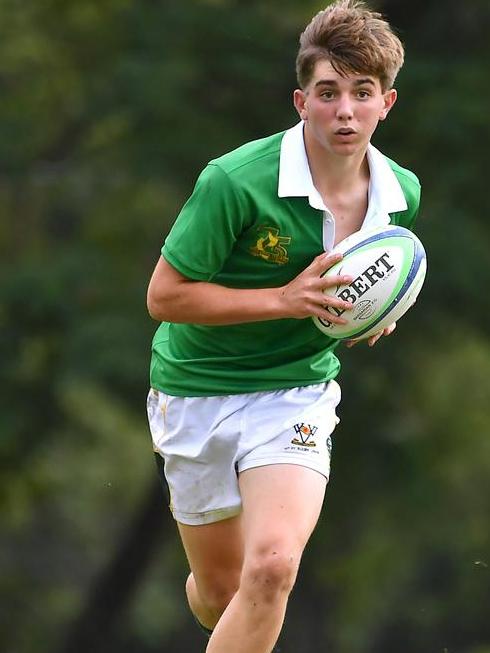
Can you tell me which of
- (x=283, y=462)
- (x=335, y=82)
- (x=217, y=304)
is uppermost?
(x=335, y=82)

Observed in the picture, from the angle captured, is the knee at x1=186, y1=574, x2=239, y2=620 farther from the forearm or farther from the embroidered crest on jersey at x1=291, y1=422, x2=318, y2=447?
the forearm

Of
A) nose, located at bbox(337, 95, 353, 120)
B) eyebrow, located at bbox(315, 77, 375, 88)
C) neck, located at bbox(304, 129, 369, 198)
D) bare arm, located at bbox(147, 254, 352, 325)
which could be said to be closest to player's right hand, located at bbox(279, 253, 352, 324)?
bare arm, located at bbox(147, 254, 352, 325)

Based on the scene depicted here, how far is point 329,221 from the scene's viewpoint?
564 centimetres

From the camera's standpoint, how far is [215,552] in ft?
19.9

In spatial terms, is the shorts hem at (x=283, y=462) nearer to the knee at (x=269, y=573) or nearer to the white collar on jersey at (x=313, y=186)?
the knee at (x=269, y=573)

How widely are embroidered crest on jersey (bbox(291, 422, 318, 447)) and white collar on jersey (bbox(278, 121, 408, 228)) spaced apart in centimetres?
71

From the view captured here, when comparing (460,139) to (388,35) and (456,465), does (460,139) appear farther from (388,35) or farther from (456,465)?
(388,35)

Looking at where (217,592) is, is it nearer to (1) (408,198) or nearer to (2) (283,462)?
(2) (283,462)

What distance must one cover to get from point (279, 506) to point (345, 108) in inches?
51.2

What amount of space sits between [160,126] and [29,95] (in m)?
2.00

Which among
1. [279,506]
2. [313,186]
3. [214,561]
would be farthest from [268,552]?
[313,186]

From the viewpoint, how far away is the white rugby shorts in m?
5.67

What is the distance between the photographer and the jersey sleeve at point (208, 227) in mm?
5484

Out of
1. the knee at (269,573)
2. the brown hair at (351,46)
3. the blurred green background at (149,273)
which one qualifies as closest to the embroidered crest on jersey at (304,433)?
the knee at (269,573)
